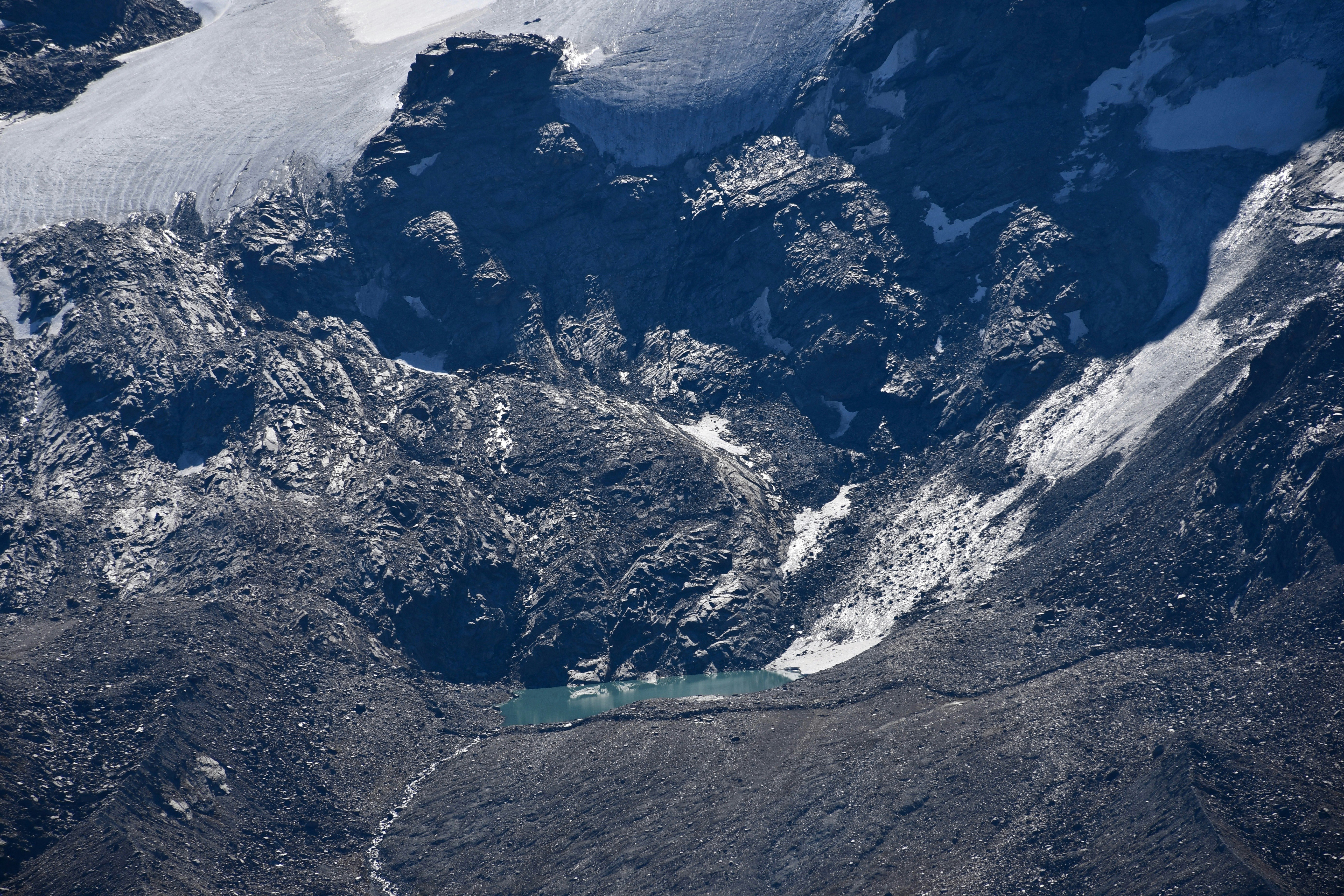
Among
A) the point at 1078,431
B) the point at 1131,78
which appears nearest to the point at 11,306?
the point at 1078,431

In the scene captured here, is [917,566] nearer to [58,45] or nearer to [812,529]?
[812,529]

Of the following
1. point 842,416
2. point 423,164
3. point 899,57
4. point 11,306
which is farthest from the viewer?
point 423,164

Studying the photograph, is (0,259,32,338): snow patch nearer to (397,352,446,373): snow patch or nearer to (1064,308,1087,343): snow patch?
(397,352,446,373): snow patch

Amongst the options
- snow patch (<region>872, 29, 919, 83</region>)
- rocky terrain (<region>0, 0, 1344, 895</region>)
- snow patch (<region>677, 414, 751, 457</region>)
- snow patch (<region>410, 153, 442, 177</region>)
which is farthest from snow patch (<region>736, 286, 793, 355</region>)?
snow patch (<region>410, 153, 442, 177</region>)

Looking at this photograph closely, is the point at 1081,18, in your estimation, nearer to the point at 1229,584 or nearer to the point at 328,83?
the point at 1229,584

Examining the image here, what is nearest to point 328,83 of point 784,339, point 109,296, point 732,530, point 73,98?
point 73,98

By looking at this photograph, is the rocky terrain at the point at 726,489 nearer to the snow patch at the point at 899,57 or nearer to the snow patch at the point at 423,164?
the snow patch at the point at 899,57

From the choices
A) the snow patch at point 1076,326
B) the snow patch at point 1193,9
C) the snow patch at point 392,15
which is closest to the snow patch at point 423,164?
the snow patch at point 392,15
